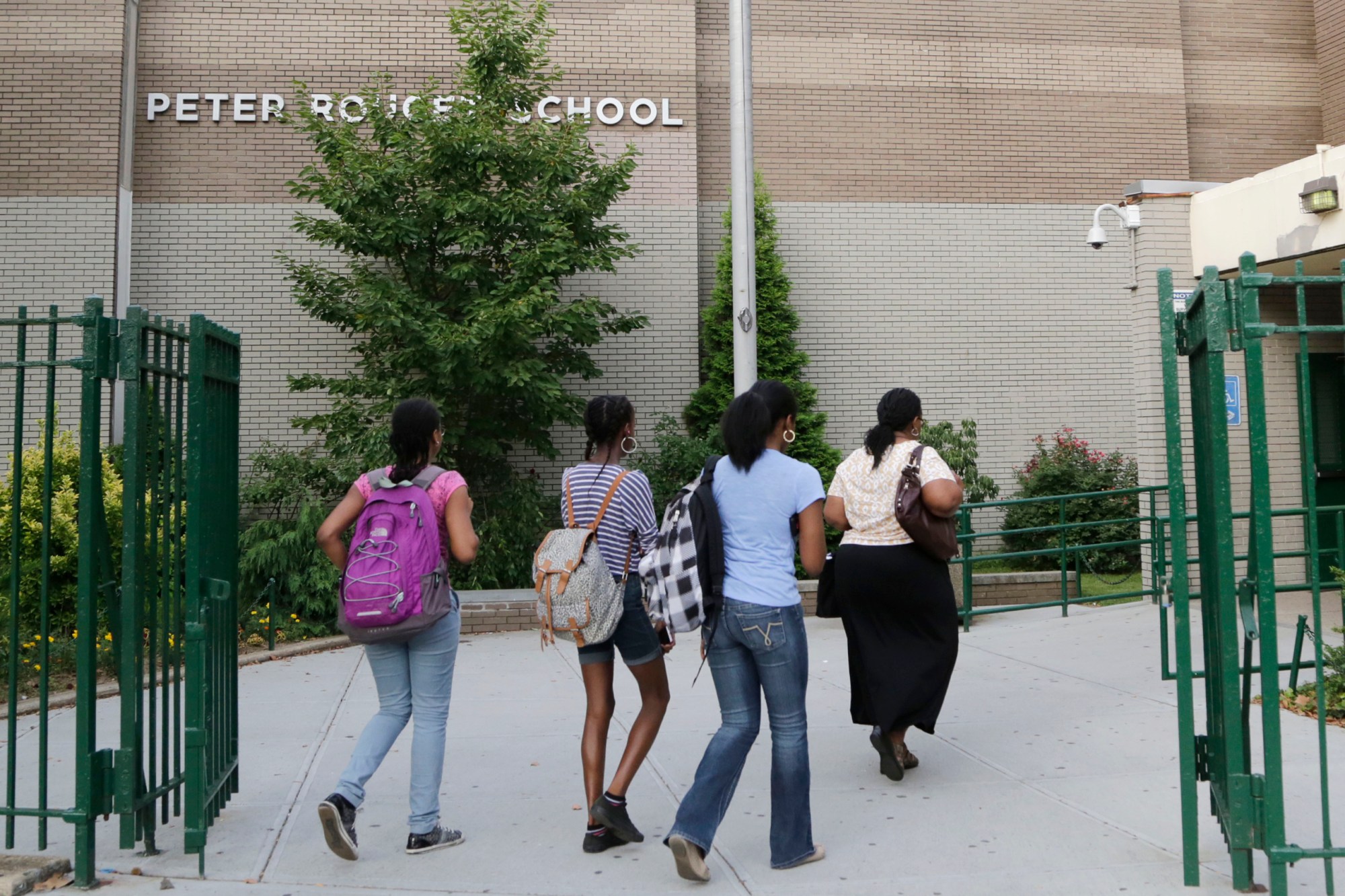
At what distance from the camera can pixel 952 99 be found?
14625 millimetres

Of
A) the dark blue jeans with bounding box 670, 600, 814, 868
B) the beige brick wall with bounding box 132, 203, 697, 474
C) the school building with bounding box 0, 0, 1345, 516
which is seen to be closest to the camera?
the dark blue jeans with bounding box 670, 600, 814, 868

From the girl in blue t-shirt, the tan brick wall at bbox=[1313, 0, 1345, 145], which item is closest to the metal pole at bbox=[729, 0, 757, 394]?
the girl in blue t-shirt

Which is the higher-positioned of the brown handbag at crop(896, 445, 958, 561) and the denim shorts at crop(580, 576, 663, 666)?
the brown handbag at crop(896, 445, 958, 561)

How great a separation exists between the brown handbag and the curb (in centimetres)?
538

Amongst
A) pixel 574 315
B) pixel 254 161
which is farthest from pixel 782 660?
pixel 254 161

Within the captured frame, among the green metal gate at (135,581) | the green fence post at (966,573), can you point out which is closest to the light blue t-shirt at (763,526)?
the green metal gate at (135,581)

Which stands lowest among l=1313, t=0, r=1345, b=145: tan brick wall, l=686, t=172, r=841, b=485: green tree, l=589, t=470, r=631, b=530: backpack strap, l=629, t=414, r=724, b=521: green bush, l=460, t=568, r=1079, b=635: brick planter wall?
l=460, t=568, r=1079, b=635: brick planter wall

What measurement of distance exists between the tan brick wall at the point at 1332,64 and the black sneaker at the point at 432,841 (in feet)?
50.5

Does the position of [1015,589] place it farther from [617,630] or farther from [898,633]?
[617,630]

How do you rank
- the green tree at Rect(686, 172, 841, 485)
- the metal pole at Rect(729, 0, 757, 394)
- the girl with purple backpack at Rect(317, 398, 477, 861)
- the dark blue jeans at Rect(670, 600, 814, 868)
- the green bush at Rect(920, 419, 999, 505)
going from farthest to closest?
the green tree at Rect(686, 172, 841, 485), the green bush at Rect(920, 419, 999, 505), the metal pole at Rect(729, 0, 757, 394), the girl with purple backpack at Rect(317, 398, 477, 861), the dark blue jeans at Rect(670, 600, 814, 868)

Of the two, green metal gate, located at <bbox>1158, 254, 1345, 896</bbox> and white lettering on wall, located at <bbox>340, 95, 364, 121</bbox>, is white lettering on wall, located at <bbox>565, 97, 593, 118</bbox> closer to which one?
white lettering on wall, located at <bbox>340, 95, 364, 121</bbox>

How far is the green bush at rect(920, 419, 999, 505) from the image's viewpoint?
12.8 meters

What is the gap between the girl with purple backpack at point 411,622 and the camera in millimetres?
4195

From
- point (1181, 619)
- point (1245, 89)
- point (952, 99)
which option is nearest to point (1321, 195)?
point (952, 99)
